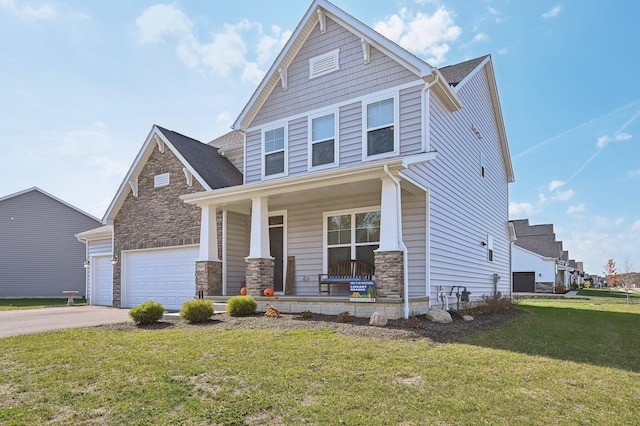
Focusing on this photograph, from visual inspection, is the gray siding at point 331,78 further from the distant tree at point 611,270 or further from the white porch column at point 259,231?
the distant tree at point 611,270

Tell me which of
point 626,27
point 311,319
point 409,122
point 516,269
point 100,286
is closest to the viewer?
point 311,319

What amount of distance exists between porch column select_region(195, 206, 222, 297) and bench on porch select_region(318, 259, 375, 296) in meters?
3.09

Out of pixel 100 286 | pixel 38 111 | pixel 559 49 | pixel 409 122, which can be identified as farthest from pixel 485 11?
pixel 100 286

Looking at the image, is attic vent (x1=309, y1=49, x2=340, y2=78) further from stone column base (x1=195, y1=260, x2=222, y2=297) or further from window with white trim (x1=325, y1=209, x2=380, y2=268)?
stone column base (x1=195, y1=260, x2=222, y2=297)

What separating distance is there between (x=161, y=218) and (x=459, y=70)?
37.4 ft

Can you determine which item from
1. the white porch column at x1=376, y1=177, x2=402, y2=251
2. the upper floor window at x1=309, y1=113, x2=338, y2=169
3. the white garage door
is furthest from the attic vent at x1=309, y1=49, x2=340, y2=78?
the white garage door

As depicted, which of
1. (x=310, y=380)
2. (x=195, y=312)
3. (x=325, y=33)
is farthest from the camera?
(x=325, y=33)

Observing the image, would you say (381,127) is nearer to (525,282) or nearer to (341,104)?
(341,104)

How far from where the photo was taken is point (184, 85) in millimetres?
12641

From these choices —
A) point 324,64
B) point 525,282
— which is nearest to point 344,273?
point 324,64

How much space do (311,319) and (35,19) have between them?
915 cm

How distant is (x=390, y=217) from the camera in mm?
9273

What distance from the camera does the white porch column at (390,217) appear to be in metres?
9.25

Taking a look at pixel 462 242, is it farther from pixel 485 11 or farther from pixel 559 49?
pixel 559 49
